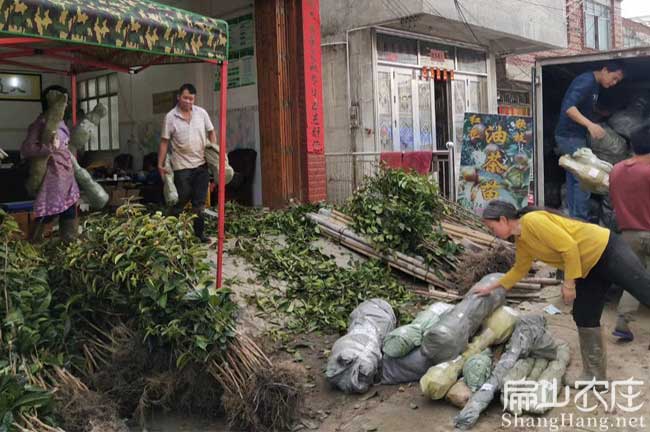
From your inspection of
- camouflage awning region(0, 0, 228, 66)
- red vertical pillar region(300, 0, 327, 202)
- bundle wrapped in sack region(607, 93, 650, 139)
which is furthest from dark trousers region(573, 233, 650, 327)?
red vertical pillar region(300, 0, 327, 202)

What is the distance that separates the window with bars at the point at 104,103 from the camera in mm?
13672

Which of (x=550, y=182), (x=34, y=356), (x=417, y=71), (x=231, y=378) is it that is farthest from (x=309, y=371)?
(x=417, y=71)

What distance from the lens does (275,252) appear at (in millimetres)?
7137

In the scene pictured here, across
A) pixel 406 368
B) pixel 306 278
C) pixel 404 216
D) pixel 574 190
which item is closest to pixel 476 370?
pixel 406 368

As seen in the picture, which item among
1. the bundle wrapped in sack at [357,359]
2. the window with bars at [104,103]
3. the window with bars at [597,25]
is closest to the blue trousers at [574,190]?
the bundle wrapped in sack at [357,359]

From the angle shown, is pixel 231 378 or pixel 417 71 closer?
pixel 231 378

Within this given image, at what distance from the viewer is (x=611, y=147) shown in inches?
272

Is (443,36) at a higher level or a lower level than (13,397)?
higher

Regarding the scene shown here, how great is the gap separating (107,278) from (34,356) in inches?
27.7

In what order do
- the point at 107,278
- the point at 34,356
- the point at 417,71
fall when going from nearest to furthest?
the point at 34,356
the point at 107,278
the point at 417,71

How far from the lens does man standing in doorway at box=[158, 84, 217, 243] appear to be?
6879 mm

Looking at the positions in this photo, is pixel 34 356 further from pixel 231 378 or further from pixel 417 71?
pixel 417 71

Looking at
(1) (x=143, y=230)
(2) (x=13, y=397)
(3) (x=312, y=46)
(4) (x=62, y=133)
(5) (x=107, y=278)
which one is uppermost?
(3) (x=312, y=46)

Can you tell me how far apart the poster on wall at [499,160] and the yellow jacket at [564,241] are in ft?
16.6
